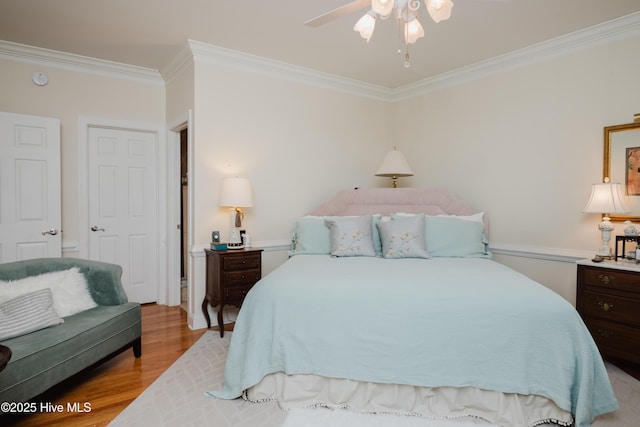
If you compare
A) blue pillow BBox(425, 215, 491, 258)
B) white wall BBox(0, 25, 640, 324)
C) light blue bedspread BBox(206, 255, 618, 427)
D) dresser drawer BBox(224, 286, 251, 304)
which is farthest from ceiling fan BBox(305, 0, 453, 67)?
dresser drawer BBox(224, 286, 251, 304)

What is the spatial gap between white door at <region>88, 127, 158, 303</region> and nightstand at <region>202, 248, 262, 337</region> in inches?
46.3

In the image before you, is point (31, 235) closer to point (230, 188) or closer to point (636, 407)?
point (230, 188)

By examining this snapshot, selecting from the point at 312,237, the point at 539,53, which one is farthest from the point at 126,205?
the point at 539,53

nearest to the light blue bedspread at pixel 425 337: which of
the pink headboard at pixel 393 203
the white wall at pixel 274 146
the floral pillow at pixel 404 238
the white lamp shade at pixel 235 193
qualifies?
the floral pillow at pixel 404 238

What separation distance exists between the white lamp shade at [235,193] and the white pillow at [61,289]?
1.27 m

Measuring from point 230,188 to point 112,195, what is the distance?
1.58 meters

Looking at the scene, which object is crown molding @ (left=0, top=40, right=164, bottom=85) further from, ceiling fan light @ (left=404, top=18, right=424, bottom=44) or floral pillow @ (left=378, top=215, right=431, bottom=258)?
ceiling fan light @ (left=404, top=18, right=424, bottom=44)

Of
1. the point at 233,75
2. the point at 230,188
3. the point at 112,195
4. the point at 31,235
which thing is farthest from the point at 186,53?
the point at 31,235

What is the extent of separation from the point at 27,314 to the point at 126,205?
2.10 metres

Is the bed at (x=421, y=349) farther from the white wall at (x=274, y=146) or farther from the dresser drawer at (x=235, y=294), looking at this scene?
the white wall at (x=274, y=146)

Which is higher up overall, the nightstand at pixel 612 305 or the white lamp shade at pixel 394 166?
the white lamp shade at pixel 394 166

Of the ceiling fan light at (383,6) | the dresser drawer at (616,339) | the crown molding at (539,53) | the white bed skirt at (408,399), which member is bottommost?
the white bed skirt at (408,399)

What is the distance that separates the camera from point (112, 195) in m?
3.99

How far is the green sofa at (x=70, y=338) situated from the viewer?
1.84m
